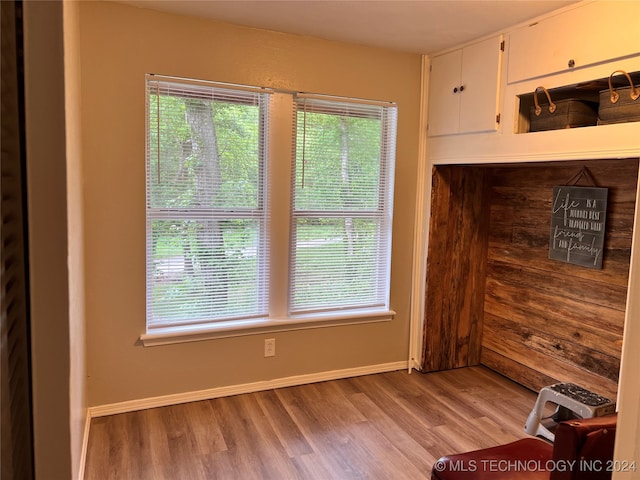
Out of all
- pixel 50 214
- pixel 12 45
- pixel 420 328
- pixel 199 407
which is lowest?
pixel 199 407

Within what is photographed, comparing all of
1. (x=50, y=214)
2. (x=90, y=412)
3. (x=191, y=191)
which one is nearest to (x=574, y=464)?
(x=50, y=214)

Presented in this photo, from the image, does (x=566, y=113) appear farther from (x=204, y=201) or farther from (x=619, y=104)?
(x=204, y=201)

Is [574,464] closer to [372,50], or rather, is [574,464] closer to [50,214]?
[50,214]

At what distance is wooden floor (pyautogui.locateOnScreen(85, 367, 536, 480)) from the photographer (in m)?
2.35

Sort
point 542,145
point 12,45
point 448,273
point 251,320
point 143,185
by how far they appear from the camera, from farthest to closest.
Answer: point 448,273 < point 251,320 < point 143,185 < point 542,145 < point 12,45

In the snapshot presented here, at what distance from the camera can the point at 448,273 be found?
354 cm

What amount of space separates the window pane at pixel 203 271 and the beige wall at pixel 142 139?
0.37ft

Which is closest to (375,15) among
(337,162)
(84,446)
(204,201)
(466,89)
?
(466,89)

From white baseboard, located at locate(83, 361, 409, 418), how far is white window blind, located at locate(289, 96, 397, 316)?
48 cm

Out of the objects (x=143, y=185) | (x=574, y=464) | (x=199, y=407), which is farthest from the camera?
(x=199, y=407)

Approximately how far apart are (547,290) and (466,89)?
58.4 inches

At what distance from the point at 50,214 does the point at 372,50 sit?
110 inches

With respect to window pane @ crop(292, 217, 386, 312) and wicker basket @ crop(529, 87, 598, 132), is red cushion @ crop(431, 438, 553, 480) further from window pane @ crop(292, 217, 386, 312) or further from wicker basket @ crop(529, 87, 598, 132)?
window pane @ crop(292, 217, 386, 312)

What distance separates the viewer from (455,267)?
140 inches
